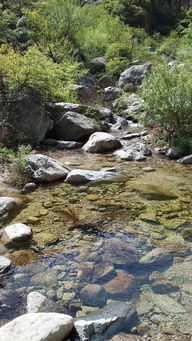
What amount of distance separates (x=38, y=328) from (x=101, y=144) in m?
8.28

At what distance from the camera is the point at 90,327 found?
313 centimetres

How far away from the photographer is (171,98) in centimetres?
960

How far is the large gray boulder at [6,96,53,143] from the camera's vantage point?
1066 centimetres

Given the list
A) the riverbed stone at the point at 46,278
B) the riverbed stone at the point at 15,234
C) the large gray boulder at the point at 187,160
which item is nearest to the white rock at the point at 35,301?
the riverbed stone at the point at 46,278

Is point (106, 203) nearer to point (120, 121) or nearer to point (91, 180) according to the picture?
point (91, 180)

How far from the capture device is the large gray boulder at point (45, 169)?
755 cm

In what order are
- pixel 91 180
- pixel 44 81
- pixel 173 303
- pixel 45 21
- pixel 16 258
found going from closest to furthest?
pixel 173 303 < pixel 16 258 < pixel 91 180 < pixel 44 81 < pixel 45 21

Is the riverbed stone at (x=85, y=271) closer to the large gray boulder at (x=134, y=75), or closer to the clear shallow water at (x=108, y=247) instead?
the clear shallow water at (x=108, y=247)

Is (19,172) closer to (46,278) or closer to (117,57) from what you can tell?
(46,278)

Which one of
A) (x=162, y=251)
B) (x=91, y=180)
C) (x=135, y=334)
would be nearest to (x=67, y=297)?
(x=135, y=334)

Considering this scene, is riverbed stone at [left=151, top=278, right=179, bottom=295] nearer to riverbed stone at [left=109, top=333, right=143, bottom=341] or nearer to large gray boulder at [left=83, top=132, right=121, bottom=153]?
riverbed stone at [left=109, top=333, right=143, bottom=341]

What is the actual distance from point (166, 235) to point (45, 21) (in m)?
20.5

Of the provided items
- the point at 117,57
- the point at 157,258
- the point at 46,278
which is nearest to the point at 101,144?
the point at 157,258

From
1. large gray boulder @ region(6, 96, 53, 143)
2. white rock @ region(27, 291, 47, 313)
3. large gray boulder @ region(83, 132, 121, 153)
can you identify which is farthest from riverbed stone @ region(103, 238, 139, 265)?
large gray boulder @ region(6, 96, 53, 143)
